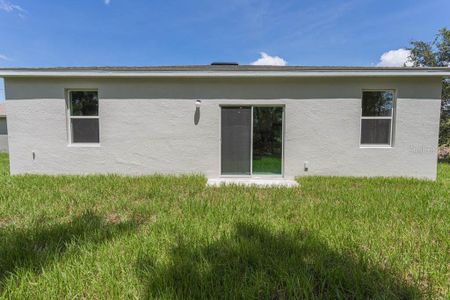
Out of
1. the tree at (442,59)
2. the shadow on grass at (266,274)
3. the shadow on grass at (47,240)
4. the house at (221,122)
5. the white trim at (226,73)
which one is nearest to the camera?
the shadow on grass at (266,274)

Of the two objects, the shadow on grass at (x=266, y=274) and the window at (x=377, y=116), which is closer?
the shadow on grass at (x=266, y=274)

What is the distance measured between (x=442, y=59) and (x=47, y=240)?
57.7 ft

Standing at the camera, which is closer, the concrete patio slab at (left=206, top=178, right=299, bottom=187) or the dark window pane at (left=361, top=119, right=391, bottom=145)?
the concrete patio slab at (left=206, top=178, right=299, bottom=187)

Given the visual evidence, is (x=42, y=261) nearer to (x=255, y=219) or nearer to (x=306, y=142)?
(x=255, y=219)

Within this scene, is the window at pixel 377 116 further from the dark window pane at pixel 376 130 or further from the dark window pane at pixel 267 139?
the dark window pane at pixel 267 139

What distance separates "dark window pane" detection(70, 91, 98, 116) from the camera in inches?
248

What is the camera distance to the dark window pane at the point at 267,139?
626 cm

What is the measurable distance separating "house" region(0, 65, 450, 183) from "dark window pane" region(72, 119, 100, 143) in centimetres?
3

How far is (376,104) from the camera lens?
6.03 meters

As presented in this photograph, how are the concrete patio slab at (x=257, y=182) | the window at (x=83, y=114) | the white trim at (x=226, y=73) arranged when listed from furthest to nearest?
1. the window at (x=83, y=114)
2. the white trim at (x=226, y=73)
3. the concrete patio slab at (x=257, y=182)

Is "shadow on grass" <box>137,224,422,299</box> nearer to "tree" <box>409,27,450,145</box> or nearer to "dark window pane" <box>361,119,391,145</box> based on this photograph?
"dark window pane" <box>361,119,391,145</box>

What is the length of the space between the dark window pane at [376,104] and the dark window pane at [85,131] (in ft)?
25.4

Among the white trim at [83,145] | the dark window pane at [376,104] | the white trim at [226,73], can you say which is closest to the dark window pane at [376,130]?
the dark window pane at [376,104]

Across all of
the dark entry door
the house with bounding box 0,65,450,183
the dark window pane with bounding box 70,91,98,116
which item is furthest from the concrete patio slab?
the dark window pane with bounding box 70,91,98,116
